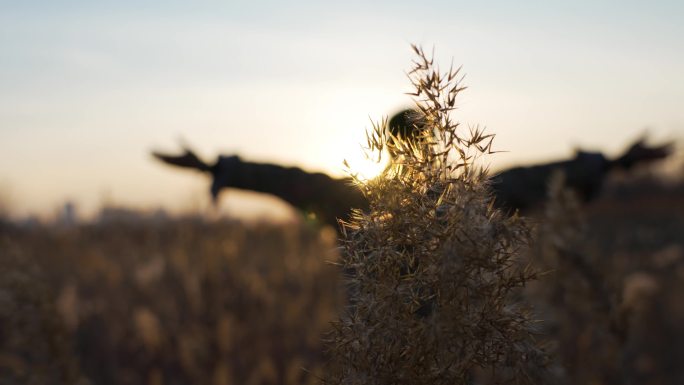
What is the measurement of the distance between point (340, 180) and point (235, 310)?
20.8 ft

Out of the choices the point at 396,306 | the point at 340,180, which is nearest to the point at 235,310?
the point at 340,180

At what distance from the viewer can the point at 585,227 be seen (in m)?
3.62

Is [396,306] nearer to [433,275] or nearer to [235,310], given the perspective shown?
[433,275]

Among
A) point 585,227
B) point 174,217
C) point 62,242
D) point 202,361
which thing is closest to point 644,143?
point 585,227

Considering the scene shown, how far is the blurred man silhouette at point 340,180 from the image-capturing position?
3471 mm

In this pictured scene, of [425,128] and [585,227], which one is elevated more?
[425,128]

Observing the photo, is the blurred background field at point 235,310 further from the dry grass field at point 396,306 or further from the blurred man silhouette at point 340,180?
the blurred man silhouette at point 340,180

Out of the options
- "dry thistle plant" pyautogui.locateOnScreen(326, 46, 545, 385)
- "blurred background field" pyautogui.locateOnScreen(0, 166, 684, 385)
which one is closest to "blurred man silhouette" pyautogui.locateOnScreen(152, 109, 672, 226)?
"blurred background field" pyautogui.locateOnScreen(0, 166, 684, 385)

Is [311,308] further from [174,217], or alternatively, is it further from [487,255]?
[174,217]

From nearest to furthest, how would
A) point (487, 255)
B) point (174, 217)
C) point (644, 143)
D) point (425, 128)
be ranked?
point (487, 255)
point (425, 128)
point (644, 143)
point (174, 217)

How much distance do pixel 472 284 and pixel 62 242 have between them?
1492 cm

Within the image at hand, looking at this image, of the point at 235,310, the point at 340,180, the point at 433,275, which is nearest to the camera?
the point at 433,275

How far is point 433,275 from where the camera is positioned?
140 centimetres

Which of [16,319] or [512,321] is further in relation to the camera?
[16,319]
